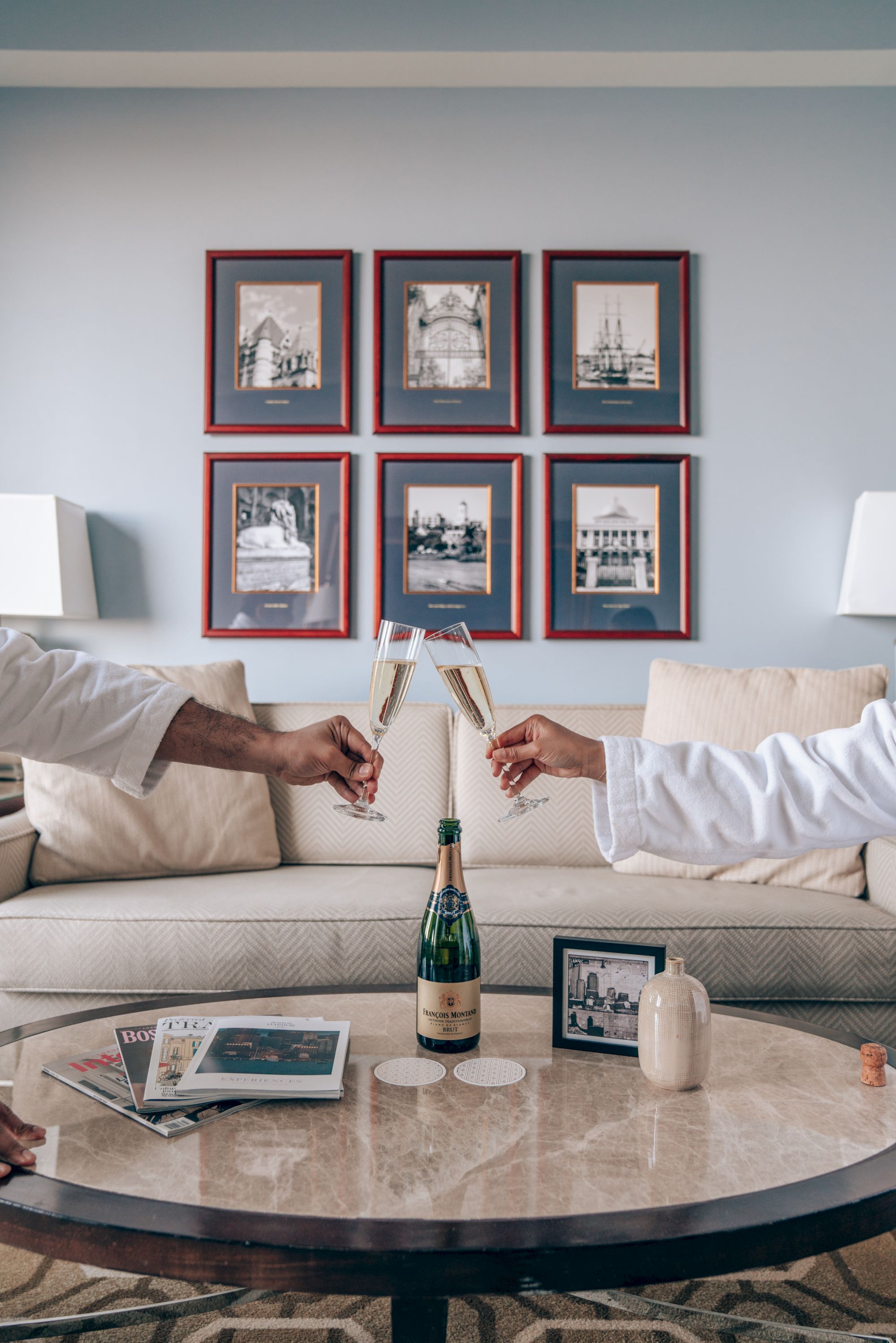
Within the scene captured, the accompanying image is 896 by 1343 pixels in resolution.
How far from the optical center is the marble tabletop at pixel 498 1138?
2.41 feet

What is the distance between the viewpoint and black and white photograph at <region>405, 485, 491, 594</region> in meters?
2.75

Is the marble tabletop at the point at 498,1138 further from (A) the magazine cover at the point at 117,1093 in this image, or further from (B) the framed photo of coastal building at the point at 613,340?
(B) the framed photo of coastal building at the point at 613,340

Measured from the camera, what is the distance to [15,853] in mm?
1944

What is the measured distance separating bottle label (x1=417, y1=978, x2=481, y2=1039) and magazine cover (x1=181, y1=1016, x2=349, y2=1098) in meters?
0.10

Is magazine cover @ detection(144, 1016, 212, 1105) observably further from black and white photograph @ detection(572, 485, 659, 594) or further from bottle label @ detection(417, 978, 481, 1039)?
black and white photograph @ detection(572, 485, 659, 594)

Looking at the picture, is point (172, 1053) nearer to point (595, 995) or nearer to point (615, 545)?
point (595, 995)

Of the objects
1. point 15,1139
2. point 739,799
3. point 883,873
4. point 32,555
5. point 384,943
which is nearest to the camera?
point 15,1139

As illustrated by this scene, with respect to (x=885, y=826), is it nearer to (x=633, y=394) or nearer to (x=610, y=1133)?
(x=610, y=1133)

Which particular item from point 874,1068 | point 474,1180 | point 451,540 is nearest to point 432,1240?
point 474,1180

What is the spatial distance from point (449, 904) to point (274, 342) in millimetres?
2220

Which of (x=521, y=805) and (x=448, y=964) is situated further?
(x=521, y=805)

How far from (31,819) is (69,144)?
2.18 meters

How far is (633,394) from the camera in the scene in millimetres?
2756

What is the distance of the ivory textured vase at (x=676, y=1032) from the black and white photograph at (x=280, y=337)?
2.32 meters
